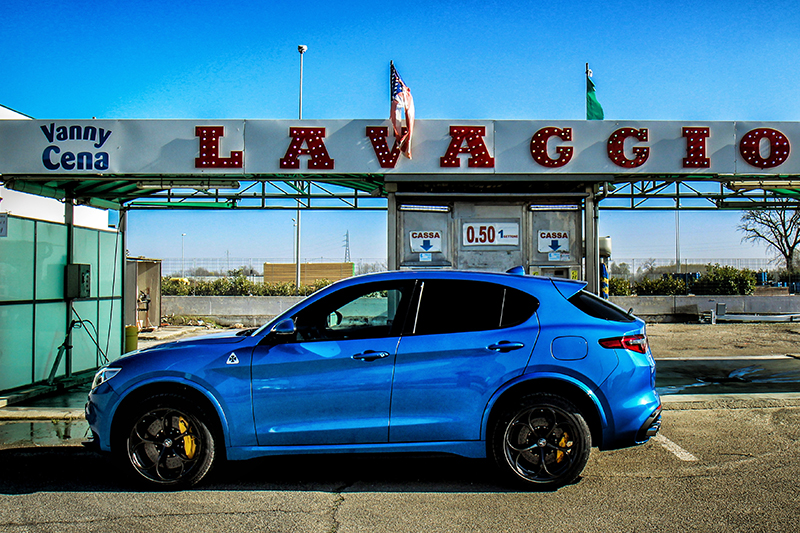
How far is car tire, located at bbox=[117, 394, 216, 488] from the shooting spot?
5.01m

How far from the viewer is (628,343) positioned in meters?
5.05

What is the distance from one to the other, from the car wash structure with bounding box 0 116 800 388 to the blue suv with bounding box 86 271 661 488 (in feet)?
14.7

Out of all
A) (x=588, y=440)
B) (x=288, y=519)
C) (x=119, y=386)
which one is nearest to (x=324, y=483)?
(x=288, y=519)

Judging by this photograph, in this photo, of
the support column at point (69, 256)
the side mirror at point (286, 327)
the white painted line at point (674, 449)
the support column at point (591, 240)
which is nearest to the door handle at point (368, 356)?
the side mirror at point (286, 327)

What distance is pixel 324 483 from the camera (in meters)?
5.26

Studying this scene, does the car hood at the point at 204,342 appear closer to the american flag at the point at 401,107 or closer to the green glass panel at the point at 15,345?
the american flag at the point at 401,107

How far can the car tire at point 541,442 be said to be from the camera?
4.95 metres

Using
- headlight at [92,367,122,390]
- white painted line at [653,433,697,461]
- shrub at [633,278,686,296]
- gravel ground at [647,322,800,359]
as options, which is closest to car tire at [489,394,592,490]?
white painted line at [653,433,697,461]

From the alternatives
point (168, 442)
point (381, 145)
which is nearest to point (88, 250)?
point (381, 145)

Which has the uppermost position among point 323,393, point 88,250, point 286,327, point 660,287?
point 88,250

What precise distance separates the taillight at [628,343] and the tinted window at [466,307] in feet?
2.05

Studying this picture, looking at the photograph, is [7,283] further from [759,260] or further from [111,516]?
[759,260]

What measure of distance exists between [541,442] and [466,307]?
1.21m

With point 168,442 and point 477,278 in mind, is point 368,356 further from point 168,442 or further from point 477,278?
point 168,442
